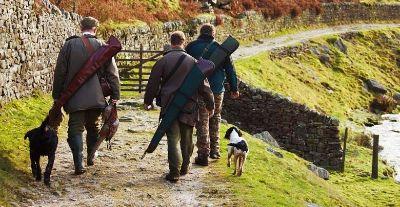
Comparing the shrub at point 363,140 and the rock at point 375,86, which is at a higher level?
the rock at point 375,86

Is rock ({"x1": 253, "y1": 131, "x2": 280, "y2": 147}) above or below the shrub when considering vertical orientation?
above

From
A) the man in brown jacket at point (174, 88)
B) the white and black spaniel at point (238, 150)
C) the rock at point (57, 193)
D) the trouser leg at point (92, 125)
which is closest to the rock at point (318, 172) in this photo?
the white and black spaniel at point (238, 150)

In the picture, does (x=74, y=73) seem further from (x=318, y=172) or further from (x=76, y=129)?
(x=318, y=172)

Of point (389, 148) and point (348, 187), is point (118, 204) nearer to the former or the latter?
point (348, 187)

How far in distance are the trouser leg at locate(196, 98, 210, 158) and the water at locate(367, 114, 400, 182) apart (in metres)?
11.2

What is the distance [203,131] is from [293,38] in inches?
1317

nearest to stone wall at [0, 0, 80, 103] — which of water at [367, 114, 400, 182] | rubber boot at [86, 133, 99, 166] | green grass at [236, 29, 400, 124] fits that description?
rubber boot at [86, 133, 99, 166]

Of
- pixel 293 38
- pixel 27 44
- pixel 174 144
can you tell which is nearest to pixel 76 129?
pixel 174 144

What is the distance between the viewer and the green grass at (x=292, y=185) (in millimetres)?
10639

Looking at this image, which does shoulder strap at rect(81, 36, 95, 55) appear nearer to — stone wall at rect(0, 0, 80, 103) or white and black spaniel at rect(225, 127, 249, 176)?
white and black spaniel at rect(225, 127, 249, 176)

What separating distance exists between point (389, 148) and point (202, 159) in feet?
54.2

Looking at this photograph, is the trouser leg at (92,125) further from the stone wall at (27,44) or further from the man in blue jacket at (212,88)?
the stone wall at (27,44)

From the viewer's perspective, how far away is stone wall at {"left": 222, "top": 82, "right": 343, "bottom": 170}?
20.3m

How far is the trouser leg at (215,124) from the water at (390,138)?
10.4m
